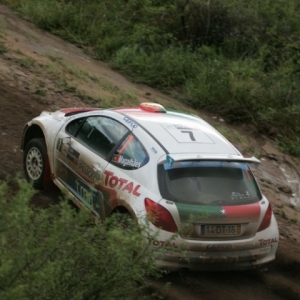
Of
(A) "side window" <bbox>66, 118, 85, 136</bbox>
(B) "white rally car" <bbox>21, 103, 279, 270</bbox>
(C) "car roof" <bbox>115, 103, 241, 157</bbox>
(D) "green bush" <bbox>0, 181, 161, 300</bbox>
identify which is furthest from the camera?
(A) "side window" <bbox>66, 118, 85, 136</bbox>

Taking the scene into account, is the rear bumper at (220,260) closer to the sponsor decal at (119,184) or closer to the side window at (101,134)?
the sponsor decal at (119,184)

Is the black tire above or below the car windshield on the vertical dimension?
below

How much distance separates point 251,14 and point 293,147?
5.19 meters

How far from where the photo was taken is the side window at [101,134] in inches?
329

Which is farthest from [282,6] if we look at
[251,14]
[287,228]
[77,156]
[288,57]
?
[77,156]

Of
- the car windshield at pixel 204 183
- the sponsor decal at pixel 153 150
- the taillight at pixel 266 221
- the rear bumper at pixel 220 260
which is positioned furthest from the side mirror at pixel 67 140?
the taillight at pixel 266 221

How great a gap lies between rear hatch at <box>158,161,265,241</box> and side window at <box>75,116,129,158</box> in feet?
2.86

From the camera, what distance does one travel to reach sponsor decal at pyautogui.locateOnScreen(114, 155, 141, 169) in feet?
25.9

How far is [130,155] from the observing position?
8.02m

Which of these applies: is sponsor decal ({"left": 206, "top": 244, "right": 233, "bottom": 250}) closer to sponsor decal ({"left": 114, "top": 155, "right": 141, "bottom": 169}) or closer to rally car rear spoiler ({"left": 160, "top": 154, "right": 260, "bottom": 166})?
rally car rear spoiler ({"left": 160, "top": 154, "right": 260, "bottom": 166})

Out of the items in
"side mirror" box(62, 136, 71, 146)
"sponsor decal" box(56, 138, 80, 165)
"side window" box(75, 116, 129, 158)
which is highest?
"side window" box(75, 116, 129, 158)

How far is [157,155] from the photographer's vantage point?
25.5 ft

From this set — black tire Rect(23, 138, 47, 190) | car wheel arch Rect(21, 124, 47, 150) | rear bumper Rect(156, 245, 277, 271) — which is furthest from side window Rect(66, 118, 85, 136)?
rear bumper Rect(156, 245, 277, 271)

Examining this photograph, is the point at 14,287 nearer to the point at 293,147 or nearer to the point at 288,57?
the point at 293,147
